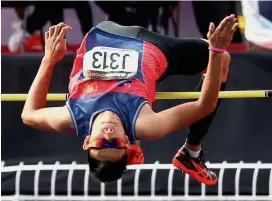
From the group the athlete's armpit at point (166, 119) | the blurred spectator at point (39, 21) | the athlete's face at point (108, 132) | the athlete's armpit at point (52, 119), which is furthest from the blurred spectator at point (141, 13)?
the athlete's face at point (108, 132)

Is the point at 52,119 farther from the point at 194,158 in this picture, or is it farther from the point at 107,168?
the point at 194,158

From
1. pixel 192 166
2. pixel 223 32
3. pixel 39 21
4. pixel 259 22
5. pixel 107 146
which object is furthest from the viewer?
pixel 39 21

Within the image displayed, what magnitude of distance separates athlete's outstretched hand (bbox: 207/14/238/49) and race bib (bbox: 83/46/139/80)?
1.80 ft

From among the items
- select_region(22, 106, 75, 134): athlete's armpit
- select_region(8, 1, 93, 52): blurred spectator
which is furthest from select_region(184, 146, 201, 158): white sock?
select_region(8, 1, 93, 52): blurred spectator

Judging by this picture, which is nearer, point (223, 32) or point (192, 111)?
point (223, 32)

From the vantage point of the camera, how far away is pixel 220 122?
865 cm

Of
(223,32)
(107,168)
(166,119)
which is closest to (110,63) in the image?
(166,119)

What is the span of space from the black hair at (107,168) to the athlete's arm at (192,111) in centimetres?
19

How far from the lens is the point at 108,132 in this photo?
21.4ft

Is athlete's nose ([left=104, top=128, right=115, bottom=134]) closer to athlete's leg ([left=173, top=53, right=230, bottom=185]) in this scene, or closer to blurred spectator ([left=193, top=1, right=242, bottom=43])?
athlete's leg ([left=173, top=53, right=230, bottom=185])

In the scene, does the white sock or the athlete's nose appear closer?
the athlete's nose

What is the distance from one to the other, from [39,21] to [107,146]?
4340 mm

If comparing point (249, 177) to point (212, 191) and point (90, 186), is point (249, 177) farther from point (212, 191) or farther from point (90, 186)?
point (90, 186)

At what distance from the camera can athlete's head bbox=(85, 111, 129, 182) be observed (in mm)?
6539
